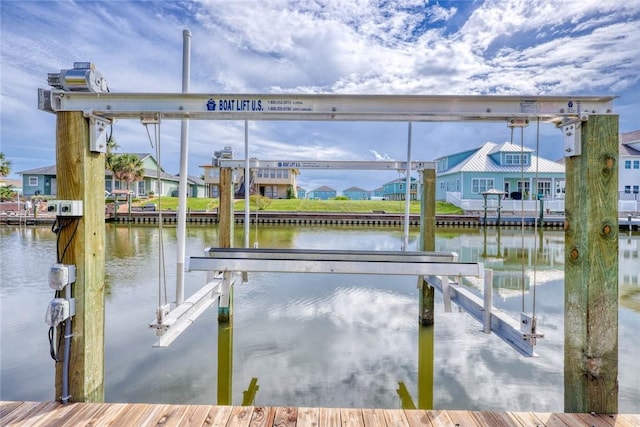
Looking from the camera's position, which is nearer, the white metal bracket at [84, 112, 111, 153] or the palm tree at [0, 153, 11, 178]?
the white metal bracket at [84, 112, 111, 153]

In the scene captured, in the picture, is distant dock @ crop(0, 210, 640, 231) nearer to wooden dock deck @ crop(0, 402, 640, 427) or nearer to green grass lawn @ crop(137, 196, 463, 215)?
green grass lawn @ crop(137, 196, 463, 215)

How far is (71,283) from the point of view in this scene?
2.12 metres

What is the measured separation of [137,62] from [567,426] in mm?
5678

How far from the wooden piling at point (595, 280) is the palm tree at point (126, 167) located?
3266 centimetres

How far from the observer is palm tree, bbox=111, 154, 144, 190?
2844cm

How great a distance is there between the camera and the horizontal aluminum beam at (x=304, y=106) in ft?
7.23

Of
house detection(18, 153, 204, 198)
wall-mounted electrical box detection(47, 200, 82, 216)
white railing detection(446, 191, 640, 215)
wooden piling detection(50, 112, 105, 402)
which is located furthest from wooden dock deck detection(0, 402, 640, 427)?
house detection(18, 153, 204, 198)

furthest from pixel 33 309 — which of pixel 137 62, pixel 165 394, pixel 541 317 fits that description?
pixel 541 317

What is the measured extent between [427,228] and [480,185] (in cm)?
2534

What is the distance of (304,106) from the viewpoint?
234 cm

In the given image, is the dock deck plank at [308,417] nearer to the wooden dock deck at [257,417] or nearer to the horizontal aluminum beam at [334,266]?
the wooden dock deck at [257,417]

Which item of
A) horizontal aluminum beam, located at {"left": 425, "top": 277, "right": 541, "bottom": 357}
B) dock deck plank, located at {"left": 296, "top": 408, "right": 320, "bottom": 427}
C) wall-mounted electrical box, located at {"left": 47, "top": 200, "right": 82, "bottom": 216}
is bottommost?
dock deck plank, located at {"left": 296, "top": 408, "right": 320, "bottom": 427}

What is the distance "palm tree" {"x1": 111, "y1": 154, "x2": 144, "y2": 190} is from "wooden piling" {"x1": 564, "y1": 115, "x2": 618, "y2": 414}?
107 ft

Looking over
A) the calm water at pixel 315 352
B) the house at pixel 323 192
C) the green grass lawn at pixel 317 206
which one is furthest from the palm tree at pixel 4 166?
the house at pixel 323 192
